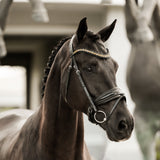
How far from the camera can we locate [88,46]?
3.34 meters

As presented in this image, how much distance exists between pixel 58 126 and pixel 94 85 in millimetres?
383

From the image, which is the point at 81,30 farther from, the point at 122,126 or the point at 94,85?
the point at 122,126

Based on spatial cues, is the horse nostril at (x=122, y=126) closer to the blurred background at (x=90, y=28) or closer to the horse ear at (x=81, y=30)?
the horse ear at (x=81, y=30)

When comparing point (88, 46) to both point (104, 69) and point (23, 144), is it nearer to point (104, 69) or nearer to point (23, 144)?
point (104, 69)

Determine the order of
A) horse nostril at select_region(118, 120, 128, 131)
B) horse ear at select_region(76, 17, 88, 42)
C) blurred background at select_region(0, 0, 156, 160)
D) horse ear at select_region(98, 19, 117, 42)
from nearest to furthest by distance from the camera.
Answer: horse nostril at select_region(118, 120, 128, 131) → horse ear at select_region(76, 17, 88, 42) → horse ear at select_region(98, 19, 117, 42) → blurred background at select_region(0, 0, 156, 160)

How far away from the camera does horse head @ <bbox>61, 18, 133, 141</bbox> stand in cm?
316

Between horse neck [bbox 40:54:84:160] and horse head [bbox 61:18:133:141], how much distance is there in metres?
0.09

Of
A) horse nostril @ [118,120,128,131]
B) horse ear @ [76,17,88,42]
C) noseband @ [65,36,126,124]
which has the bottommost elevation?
horse nostril @ [118,120,128,131]

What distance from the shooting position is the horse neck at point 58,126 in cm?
345

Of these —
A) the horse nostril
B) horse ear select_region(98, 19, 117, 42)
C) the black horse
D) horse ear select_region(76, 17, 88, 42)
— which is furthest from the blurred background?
the horse nostril

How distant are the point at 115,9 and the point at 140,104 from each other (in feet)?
9.30

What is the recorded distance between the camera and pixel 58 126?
3.48 m

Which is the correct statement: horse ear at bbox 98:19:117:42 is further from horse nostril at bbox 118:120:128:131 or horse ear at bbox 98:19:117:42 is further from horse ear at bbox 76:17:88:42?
horse nostril at bbox 118:120:128:131

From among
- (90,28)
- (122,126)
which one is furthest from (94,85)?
(90,28)
